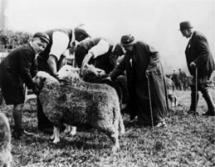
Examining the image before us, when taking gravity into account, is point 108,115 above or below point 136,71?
below

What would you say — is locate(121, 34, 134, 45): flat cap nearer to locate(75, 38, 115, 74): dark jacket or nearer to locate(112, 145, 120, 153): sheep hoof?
locate(75, 38, 115, 74): dark jacket

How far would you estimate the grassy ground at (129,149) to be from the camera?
16.6ft

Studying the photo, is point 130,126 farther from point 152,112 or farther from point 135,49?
point 135,49

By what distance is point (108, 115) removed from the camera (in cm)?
551

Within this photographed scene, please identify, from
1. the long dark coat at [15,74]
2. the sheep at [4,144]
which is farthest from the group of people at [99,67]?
the sheep at [4,144]

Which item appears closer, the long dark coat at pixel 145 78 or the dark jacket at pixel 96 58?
the long dark coat at pixel 145 78

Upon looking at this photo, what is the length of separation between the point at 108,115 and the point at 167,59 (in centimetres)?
2727

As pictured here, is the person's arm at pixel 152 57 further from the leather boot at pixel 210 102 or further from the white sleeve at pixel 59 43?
the leather boot at pixel 210 102

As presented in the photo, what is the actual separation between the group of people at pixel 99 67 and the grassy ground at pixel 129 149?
53 centimetres

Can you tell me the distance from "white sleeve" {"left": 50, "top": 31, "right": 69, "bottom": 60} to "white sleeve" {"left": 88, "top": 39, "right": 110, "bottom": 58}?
23.4 inches

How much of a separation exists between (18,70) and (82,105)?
1541mm

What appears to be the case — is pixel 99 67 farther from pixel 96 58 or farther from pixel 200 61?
pixel 200 61

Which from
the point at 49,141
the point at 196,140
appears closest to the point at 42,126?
the point at 49,141

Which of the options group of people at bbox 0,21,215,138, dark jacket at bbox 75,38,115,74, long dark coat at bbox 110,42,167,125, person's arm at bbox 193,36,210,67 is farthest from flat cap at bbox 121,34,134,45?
person's arm at bbox 193,36,210,67
